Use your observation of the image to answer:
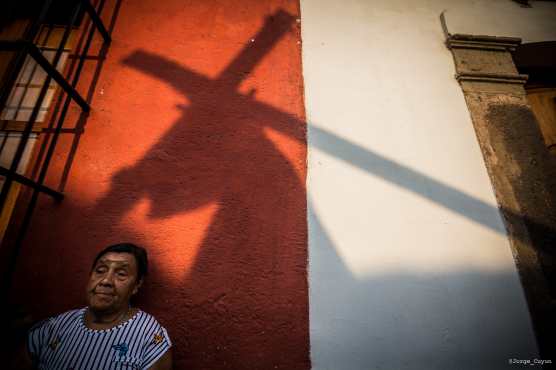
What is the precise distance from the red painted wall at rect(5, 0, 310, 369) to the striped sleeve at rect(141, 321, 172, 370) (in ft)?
0.58

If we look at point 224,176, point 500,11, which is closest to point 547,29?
point 500,11

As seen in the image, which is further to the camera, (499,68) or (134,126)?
(499,68)

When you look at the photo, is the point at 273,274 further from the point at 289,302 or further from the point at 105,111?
the point at 105,111

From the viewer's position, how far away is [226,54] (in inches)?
96.0

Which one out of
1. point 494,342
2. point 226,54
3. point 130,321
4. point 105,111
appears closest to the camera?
point 130,321

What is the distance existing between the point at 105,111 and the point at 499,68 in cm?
336

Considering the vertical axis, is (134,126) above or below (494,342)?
above

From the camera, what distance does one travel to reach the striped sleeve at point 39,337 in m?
1.46

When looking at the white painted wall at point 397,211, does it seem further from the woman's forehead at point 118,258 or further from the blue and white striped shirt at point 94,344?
the woman's forehead at point 118,258

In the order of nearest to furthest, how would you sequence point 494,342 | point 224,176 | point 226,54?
point 494,342 < point 224,176 < point 226,54

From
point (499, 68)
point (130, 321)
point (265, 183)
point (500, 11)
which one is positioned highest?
point (500, 11)

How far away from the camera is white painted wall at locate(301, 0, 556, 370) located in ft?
5.76

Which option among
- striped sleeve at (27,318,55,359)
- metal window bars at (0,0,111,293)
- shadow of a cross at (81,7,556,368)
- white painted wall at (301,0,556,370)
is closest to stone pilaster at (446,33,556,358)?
white painted wall at (301,0,556,370)

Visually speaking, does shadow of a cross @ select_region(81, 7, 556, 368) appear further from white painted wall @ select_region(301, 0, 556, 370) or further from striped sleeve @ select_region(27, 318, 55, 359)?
striped sleeve @ select_region(27, 318, 55, 359)
